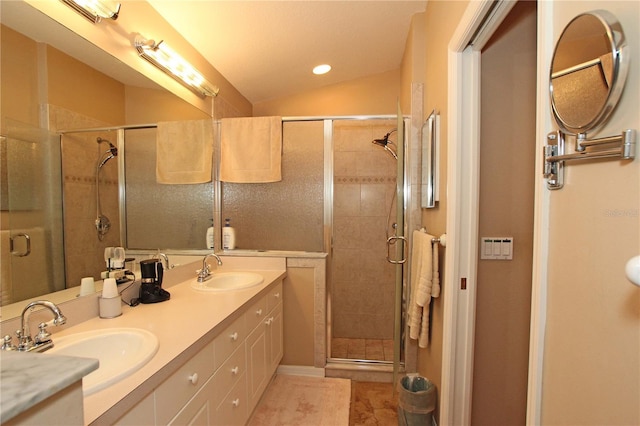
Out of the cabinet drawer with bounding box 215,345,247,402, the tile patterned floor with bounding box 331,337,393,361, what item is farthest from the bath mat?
the cabinet drawer with bounding box 215,345,247,402

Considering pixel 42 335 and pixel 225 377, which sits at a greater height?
pixel 42 335

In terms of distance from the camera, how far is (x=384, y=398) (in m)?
2.02

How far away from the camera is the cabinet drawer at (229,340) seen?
124cm

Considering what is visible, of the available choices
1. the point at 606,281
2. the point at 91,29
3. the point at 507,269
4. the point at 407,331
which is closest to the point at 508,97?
the point at 507,269

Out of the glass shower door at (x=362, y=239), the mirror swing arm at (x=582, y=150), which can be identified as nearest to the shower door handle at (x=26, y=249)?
the mirror swing arm at (x=582, y=150)

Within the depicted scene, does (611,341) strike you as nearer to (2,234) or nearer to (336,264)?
(2,234)

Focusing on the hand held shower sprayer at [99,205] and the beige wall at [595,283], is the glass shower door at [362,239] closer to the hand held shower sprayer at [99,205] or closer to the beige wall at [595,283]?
the hand held shower sprayer at [99,205]

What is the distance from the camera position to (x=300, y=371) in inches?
89.2

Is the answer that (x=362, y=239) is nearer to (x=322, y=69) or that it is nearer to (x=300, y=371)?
(x=300, y=371)

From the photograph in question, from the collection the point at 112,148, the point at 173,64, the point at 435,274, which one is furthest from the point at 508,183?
the point at 173,64

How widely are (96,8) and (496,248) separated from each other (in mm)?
2138

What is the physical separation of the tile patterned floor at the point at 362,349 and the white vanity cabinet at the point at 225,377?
76 cm

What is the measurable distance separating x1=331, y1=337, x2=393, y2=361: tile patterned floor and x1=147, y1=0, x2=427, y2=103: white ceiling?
2524mm

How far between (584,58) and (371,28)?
1.87 meters
